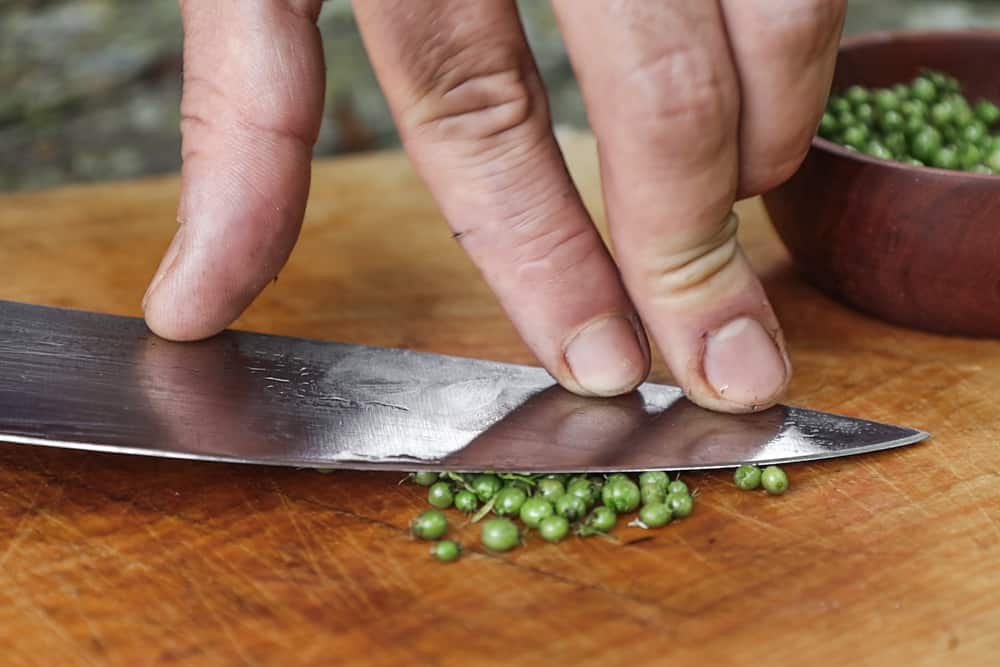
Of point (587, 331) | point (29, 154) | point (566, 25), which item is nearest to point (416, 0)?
point (566, 25)

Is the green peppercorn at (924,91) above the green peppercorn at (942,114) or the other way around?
above

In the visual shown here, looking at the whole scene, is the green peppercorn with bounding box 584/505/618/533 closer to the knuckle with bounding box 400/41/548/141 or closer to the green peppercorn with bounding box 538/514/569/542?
the green peppercorn with bounding box 538/514/569/542

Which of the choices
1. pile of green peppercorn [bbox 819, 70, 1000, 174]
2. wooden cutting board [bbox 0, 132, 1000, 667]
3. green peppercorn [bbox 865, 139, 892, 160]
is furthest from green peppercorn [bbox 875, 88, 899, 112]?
wooden cutting board [bbox 0, 132, 1000, 667]

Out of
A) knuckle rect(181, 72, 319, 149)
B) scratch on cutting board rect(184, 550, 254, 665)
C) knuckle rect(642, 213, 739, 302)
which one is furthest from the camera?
knuckle rect(181, 72, 319, 149)

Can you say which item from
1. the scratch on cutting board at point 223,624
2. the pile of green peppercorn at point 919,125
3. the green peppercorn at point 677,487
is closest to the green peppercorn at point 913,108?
the pile of green peppercorn at point 919,125

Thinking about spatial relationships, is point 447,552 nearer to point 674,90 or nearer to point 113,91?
point 674,90

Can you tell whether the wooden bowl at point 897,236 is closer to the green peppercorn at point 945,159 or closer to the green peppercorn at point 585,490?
the green peppercorn at point 945,159

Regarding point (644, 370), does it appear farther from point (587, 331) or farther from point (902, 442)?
point (902, 442)

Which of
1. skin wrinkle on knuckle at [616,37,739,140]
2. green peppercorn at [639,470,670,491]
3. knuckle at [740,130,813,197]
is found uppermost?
skin wrinkle on knuckle at [616,37,739,140]
